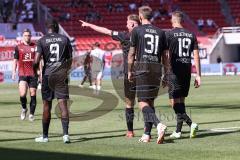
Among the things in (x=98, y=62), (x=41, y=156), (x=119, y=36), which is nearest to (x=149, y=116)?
(x=119, y=36)

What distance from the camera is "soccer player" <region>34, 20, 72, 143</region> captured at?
1192 cm

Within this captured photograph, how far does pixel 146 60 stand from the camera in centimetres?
1155

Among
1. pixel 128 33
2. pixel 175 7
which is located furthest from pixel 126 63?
pixel 175 7

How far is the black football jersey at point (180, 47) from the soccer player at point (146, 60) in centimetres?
67

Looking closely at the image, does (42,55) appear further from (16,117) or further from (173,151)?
(16,117)

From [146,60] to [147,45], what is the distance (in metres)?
0.26

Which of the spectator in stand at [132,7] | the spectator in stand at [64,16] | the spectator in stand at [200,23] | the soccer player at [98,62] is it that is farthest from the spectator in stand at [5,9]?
the soccer player at [98,62]

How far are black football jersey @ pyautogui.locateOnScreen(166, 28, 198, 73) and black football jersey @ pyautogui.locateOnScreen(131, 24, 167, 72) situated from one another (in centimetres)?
74

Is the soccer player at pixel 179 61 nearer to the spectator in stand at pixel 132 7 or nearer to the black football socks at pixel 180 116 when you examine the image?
the black football socks at pixel 180 116

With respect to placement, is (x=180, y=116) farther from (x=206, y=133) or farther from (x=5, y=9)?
(x=5, y=9)

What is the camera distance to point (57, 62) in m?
12.0

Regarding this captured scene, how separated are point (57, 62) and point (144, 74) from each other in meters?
1.63

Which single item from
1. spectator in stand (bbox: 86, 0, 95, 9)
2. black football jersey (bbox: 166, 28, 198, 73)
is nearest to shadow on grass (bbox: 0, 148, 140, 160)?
black football jersey (bbox: 166, 28, 198, 73)

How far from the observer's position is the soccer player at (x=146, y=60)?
1145 centimetres
